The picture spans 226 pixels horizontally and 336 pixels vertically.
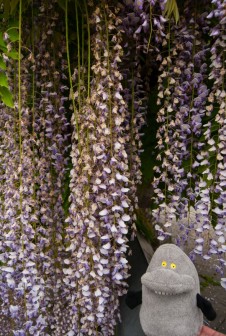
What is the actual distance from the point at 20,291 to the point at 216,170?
96 cm

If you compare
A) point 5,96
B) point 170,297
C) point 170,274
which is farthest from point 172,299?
point 5,96

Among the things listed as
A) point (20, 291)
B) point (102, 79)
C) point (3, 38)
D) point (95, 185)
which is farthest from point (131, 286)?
point (3, 38)

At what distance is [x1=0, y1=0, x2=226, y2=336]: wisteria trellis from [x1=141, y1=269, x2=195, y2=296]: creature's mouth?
209 mm

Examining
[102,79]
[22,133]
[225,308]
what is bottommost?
[225,308]

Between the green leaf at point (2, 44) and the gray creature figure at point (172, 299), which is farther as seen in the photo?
the green leaf at point (2, 44)

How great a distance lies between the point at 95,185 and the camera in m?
2.00

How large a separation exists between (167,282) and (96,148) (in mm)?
561

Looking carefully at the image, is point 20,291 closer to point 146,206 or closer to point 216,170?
point 216,170

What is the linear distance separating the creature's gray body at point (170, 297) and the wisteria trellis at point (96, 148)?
159 millimetres

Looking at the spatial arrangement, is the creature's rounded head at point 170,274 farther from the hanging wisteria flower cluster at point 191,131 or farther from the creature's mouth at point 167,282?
the hanging wisteria flower cluster at point 191,131

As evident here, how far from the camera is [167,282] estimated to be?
6.05 ft

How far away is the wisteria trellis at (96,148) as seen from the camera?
6.62 feet

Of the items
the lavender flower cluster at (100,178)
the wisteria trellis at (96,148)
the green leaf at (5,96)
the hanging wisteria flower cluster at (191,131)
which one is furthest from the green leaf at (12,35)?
the hanging wisteria flower cluster at (191,131)

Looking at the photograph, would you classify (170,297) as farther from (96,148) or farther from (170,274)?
(96,148)
